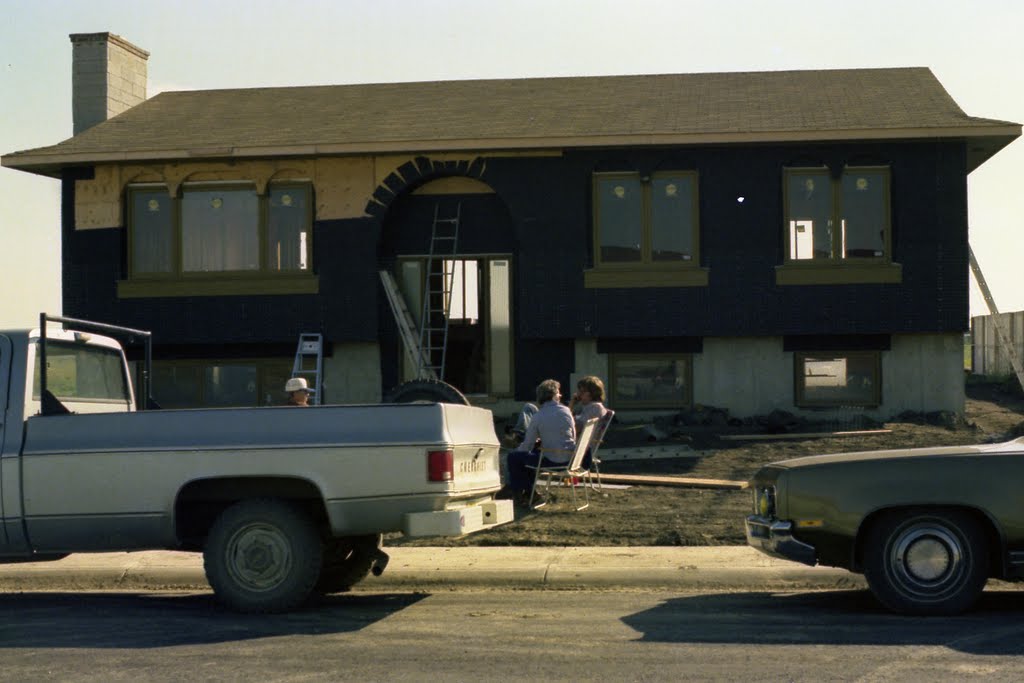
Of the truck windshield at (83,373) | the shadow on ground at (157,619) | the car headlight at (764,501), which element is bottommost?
the shadow on ground at (157,619)

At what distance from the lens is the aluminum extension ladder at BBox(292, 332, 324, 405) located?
2317cm

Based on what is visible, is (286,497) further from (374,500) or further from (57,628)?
(57,628)

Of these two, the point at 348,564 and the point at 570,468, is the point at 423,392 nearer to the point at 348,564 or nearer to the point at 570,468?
the point at 570,468

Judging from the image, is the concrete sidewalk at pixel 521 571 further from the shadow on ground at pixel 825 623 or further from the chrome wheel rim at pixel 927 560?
the chrome wheel rim at pixel 927 560

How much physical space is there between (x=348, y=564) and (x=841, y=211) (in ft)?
44.7

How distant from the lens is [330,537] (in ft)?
33.9

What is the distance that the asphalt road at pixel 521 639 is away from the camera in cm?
A: 775

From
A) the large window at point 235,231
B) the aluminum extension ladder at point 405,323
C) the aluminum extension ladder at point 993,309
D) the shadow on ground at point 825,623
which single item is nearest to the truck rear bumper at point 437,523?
the shadow on ground at point 825,623

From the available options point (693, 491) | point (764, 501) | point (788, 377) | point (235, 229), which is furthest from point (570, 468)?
point (235, 229)

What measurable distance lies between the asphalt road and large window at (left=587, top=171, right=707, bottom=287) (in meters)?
12.2

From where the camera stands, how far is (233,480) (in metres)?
10.1

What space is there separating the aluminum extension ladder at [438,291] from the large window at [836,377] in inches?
224

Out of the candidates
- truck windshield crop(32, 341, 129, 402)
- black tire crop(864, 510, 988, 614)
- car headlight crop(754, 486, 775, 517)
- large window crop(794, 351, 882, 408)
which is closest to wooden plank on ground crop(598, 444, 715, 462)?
large window crop(794, 351, 882, 408)

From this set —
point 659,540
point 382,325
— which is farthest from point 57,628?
point 382,325
